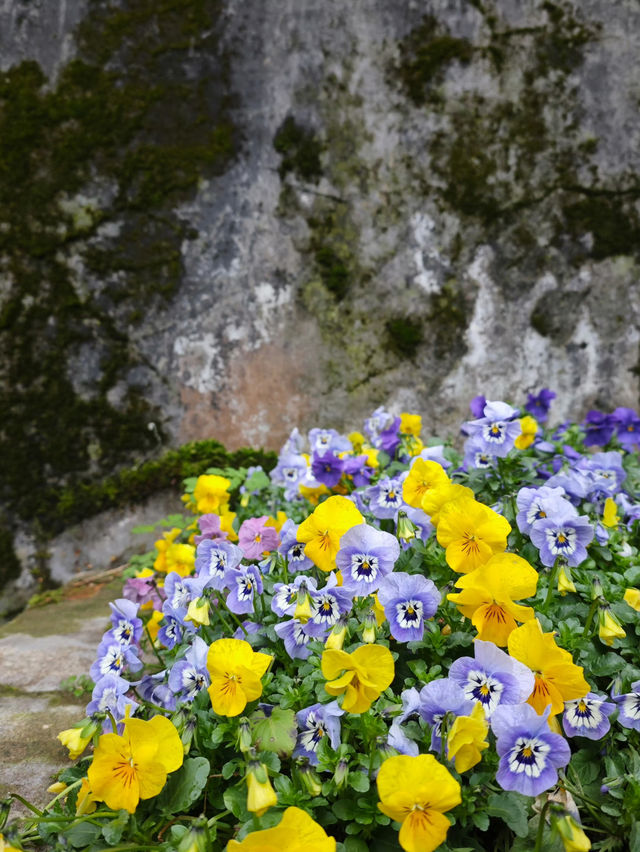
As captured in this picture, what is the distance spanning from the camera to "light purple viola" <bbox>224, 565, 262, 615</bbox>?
149 cm

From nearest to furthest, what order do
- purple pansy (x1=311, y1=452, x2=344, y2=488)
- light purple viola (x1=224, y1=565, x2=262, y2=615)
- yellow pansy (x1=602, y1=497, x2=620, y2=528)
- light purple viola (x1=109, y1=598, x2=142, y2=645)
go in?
light purple viola (x1=224, y1=565, x2=262, y2=615), light purple viola (x1=109, y1=598, x2=142, y2=645), yellow pansy (x1=602, y1=497, x2=620, y2=528), purple pansy (x1=311, y1=452, x2=344, y2=488)

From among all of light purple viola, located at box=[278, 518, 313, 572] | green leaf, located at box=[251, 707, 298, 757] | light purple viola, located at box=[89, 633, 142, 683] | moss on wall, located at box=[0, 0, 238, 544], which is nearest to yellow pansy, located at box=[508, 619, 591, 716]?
green leaf, located at box=[251, 707, 298, 757]

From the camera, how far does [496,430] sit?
1.86 metres

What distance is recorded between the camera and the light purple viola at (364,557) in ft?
4.24

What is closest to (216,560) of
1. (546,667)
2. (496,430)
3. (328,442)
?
(546,667)

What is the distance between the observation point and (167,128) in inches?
129

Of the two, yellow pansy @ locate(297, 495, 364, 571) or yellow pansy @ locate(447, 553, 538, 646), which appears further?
yellow pansy @ locate(297, 495, 364, 571)

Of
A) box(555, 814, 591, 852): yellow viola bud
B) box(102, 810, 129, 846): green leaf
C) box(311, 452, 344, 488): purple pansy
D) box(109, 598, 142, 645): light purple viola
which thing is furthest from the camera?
box(311, 452, 344, 488): purple pansy

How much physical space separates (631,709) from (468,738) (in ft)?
1.56

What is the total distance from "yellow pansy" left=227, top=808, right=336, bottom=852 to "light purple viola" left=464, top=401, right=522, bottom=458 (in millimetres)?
1155

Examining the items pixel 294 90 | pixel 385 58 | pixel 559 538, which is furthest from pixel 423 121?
pixel 559 538

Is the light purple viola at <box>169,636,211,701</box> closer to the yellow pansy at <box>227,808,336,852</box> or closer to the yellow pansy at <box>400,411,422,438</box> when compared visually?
the yellow pansy at <box>227,808,336,852</box>

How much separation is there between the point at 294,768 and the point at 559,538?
797 millimetres

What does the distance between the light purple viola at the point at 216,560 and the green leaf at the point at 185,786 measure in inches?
15.2
